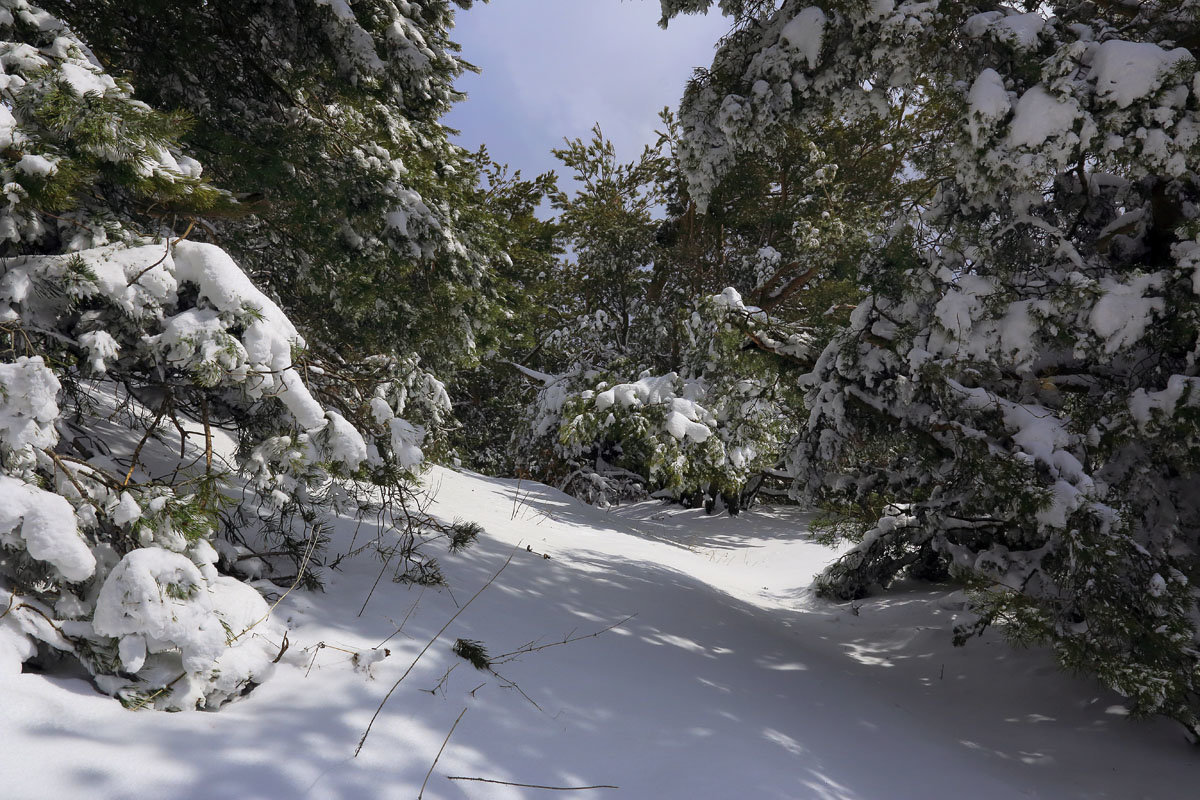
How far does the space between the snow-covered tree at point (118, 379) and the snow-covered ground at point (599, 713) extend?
21 cm

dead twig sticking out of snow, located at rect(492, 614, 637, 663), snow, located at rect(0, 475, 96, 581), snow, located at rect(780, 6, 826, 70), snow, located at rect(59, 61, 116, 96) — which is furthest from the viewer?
snow, located at rect(780, 6, 826, 70)

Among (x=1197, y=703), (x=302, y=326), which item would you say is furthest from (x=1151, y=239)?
(x=302, y=326)

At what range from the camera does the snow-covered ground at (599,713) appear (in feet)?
6.04

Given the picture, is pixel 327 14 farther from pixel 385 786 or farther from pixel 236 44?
pixel 385 786

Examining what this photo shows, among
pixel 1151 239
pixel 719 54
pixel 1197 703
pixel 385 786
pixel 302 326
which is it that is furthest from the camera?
pixel 302 326

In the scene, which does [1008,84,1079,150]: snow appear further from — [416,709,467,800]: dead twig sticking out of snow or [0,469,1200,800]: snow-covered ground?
[416,709,467,800]: dead twig sticking out of snow

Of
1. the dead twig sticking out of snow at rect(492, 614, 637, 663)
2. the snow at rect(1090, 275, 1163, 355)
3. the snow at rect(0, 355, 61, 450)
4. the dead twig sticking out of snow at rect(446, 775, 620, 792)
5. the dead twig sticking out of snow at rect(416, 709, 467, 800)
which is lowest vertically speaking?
the dead twig sticking out of snow at rect(446, 775, 620, 792)

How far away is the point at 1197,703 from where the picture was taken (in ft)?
10.6

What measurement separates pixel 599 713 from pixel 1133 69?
13.0ft

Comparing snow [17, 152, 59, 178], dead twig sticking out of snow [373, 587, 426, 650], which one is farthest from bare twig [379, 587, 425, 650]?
snow [17, 152, 59, 178]

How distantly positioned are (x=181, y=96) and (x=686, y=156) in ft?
12.3

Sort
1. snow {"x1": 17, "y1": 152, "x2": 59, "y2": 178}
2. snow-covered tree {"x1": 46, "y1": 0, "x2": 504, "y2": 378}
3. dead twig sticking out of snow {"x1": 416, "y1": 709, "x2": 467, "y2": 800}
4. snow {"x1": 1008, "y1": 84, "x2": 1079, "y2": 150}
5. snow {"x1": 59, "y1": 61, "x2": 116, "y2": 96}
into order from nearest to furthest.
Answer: dead twig sticking out of snow {"x1": 416, "y1": 709, "x2": 467, "y2": 800}, snow {"x1": 17, "y1": 152, "x2": 59, "y2": 178}, snow {"x1": 59, "y1": 61, "x2": 116, "y2": 96}, snow {"x1": 1008, "y1": 84, "x2": 1079, "y2": 150}, snow-covered tree {"x1": 46, "y1": 0, "x2": 504, "y2": 378}

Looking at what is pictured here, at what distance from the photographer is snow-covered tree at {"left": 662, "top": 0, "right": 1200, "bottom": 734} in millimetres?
2990

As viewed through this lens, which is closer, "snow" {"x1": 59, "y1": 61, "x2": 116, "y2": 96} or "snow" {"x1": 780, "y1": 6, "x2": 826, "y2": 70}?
"snow" {"x1": 59, "y1": 61, "x2": 116, "y2": 96}
